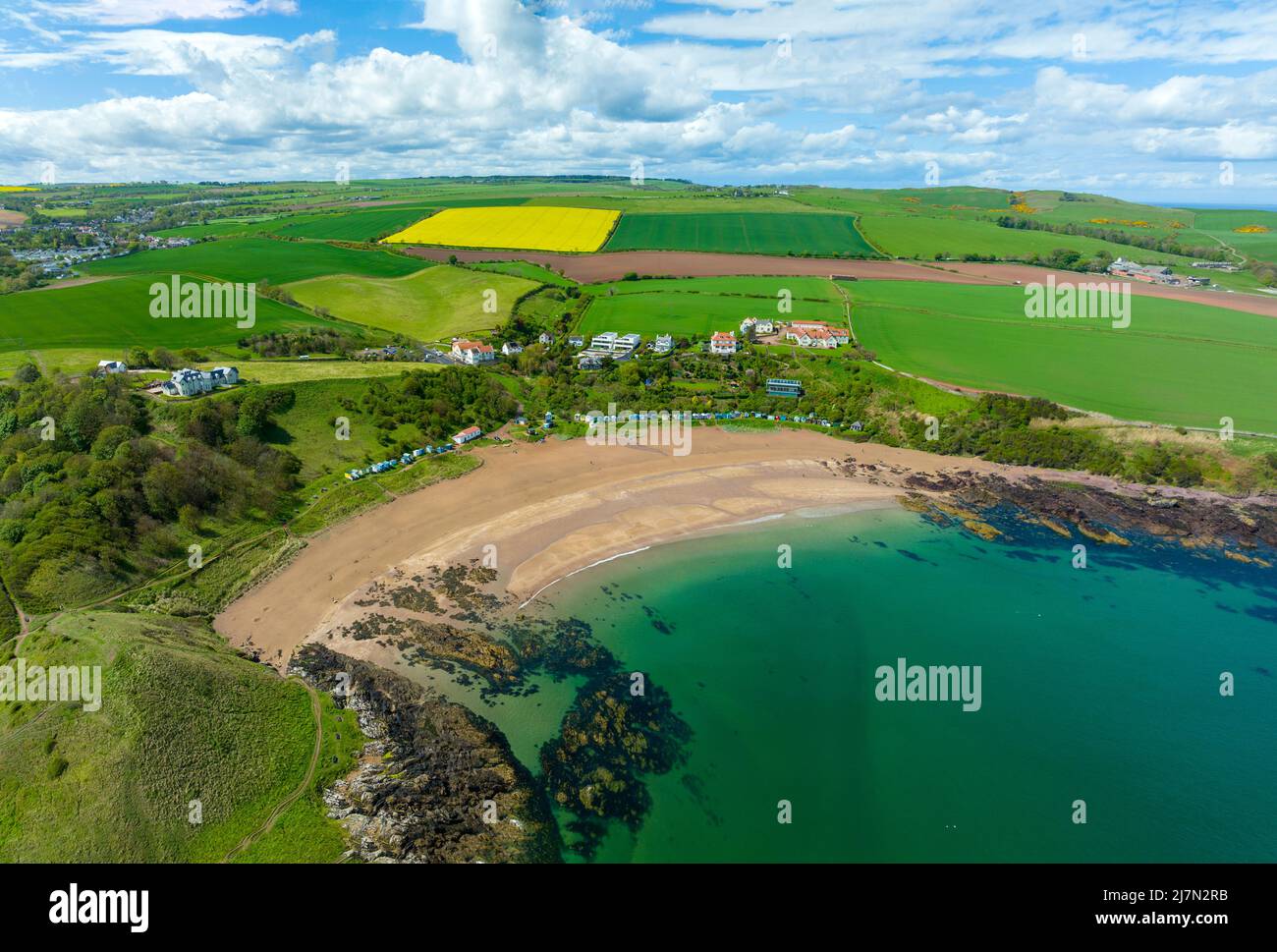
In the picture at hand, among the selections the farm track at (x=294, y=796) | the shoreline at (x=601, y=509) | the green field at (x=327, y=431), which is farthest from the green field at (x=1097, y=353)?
the farm track at (x=294, y=796)

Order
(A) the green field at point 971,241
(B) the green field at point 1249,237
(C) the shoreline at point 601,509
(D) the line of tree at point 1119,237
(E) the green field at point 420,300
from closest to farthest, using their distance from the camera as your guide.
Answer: (C) the shoreline at point 601,509 < (E) the green field at point 420,300 < (A) the green field at point 971,241 < (B) the green field at point 1249,237 < (D) the line of tree at point 1119,237

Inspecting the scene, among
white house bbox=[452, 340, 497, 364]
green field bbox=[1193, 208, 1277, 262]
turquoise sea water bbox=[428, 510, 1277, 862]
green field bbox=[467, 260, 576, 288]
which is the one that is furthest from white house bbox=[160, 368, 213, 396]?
green field bbox=[1193, 208, 1277, 262]

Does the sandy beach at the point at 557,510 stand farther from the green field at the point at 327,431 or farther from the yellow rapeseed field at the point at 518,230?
the yellow rapeseed field at the point at 518,230

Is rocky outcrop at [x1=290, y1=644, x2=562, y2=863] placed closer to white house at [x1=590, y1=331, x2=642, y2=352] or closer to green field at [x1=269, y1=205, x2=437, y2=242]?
white house at [x1=590, y1=331, x2=642, y2=352]

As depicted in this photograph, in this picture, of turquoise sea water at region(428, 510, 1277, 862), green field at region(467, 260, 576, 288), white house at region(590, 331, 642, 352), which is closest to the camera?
turquoise sea water at region(428, 510, 1277, 862)

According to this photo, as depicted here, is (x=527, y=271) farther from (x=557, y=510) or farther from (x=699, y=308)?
(x=557, y=510)

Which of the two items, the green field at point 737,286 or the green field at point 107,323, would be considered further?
the green field at point 737,286
